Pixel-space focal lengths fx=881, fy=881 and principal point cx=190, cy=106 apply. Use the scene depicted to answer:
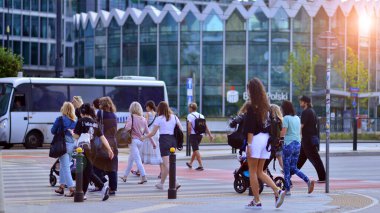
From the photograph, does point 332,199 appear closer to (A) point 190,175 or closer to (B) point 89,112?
(B) point 89,112

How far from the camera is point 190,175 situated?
22.2 m

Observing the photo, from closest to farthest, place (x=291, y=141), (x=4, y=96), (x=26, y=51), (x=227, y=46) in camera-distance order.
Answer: (x=291, y=141), (x=4, y=96), (x=227, y=46), (x=26, y=51)

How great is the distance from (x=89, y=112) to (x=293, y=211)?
167 inches

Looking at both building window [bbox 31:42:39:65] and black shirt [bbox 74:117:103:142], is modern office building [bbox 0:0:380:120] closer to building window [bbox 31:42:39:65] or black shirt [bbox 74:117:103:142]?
building window [bbox 31:42:39:65]

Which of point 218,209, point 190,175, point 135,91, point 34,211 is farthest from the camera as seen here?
point 135,91

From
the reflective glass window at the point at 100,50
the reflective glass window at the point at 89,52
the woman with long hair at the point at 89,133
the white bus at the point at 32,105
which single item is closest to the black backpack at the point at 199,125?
the woman with long hair at the point at 89,133

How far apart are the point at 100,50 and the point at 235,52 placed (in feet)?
43.9

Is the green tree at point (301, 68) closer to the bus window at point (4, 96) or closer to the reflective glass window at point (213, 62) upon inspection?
the reflective glass window at point (213, 62)

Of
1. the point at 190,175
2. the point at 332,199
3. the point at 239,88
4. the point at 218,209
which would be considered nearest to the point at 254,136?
the point at 218,209

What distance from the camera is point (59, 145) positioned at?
1571 cm

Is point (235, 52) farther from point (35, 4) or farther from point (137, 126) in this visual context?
point (137, 126)

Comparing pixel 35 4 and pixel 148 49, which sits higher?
pixel 35 4

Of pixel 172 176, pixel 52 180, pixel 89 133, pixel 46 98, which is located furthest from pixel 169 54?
pixel 172 176

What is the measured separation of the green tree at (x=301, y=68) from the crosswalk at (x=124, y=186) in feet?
156
